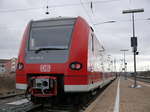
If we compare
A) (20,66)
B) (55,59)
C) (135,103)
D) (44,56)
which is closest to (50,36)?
(44,56)

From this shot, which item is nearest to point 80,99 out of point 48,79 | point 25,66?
point 48,79

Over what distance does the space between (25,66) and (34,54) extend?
0.48 metres

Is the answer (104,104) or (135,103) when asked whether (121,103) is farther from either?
(104,104)

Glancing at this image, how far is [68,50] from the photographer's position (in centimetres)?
807

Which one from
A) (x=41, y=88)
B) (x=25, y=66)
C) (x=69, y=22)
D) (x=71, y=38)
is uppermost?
(x=69, y=22)

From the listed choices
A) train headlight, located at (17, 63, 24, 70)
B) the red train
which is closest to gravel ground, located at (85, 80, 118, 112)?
the red train

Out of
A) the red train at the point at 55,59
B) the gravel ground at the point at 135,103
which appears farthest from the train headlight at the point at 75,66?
the gravel ground at the point at 135,103

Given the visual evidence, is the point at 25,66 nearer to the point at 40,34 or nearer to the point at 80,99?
the point at 40,34

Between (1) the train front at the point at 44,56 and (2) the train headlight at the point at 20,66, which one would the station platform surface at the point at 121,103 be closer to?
(1) the train front at the point at 44,56

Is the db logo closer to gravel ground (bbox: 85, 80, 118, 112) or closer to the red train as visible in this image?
the red train

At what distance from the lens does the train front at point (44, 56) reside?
7.76 metres

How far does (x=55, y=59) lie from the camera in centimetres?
799

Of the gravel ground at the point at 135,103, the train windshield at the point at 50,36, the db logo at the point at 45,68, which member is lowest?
the gravel ground at the point at 135,103

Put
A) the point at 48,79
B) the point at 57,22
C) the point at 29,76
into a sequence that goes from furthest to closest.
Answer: the point at 57,22 → the point at 29,76 → the point at 48,79
